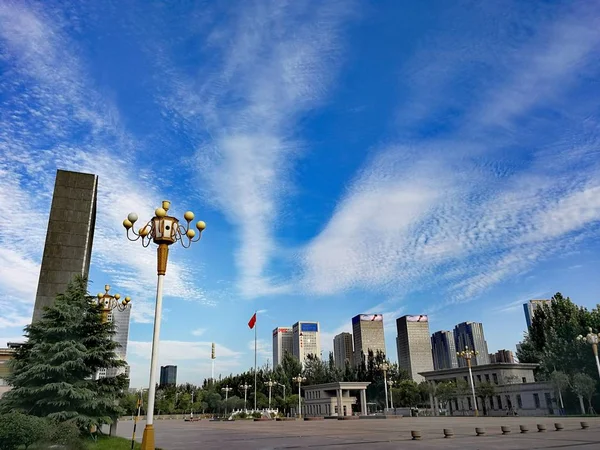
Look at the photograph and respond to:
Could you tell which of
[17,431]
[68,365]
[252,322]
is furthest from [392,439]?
[252,322]

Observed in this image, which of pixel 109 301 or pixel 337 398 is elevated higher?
pixel 109 301

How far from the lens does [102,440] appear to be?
19.5m

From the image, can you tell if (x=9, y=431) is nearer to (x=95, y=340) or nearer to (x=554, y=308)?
(x=95, y=340)

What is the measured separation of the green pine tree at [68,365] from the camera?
1702cm

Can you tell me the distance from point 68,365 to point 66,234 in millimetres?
18087

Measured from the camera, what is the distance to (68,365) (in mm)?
17594

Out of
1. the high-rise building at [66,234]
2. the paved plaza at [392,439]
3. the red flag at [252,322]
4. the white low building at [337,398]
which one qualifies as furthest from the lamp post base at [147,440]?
the red flag at [252,322]

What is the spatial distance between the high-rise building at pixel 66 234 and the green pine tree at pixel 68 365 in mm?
12746

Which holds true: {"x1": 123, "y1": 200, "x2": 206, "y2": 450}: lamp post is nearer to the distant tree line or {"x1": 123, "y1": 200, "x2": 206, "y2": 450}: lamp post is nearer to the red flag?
the distant tree line

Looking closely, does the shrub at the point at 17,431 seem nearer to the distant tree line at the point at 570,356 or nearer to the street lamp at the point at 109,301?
the street lamp at the point at 109,301

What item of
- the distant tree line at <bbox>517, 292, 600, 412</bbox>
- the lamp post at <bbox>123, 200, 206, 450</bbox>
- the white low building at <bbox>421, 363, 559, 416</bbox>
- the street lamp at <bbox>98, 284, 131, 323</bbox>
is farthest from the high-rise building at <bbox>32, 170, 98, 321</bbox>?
the white low building at <bbox>421, 363, 559, 416</bbox>

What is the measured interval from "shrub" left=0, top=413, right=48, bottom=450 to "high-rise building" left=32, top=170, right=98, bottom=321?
21.6 m

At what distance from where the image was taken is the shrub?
11.3 metres

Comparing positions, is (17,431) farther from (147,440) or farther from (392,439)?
(392,439)
